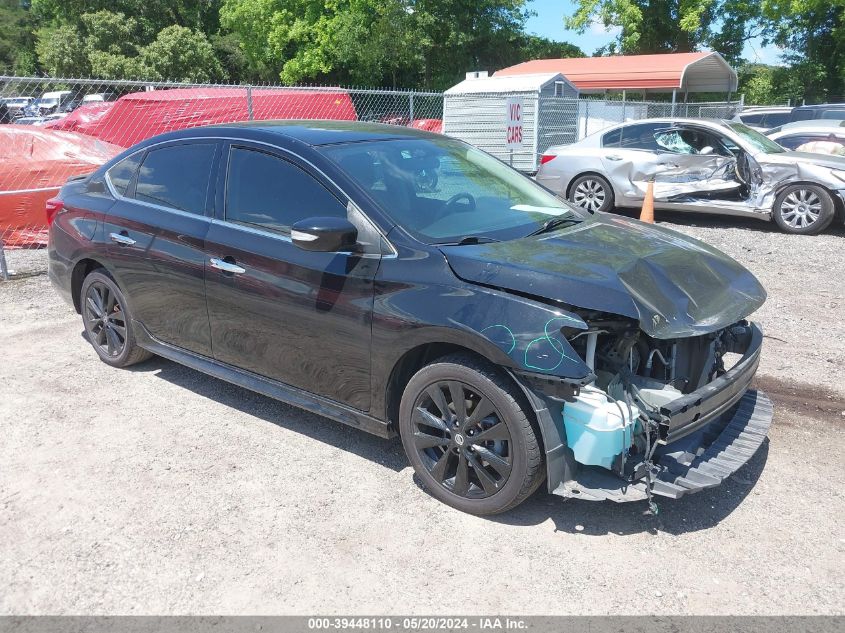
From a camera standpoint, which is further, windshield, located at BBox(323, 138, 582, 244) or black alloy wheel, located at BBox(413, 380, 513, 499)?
windshield, located at BBox(323, 138, 582, 244)

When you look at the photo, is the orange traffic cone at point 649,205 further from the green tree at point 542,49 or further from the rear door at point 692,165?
the green tree at point 542,49

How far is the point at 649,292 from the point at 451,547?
1.43m

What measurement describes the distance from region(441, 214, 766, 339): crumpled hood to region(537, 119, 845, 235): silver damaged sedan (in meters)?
6.73

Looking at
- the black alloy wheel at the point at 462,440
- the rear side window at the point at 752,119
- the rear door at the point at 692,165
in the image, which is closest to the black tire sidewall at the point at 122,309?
the black alloy wheel at the point at 462,440

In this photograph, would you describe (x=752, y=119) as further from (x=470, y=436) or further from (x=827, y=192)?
(x=470, y=436)

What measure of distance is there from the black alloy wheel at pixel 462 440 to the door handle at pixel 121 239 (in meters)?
2.42

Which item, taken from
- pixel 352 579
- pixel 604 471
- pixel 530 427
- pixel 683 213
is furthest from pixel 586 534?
pixel 683 213

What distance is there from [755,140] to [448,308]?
349 inches

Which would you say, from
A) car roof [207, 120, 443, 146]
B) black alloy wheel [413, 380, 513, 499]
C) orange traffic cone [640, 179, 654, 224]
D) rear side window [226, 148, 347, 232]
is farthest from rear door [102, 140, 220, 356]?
orange traffic cone [640, 179, 654, 224]

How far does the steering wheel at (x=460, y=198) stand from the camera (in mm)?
3900

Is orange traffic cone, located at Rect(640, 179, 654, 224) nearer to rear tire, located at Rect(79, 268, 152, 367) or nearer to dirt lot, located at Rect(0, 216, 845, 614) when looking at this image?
dirt lot, located at Rect(0, 216, 845, 614)

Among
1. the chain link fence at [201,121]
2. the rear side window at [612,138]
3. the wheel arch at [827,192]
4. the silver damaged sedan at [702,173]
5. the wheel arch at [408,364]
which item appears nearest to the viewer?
the wheel arch at [408,364]

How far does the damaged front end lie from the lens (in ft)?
9.93

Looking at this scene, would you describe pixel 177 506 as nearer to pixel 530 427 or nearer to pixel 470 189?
pixel 530 427
